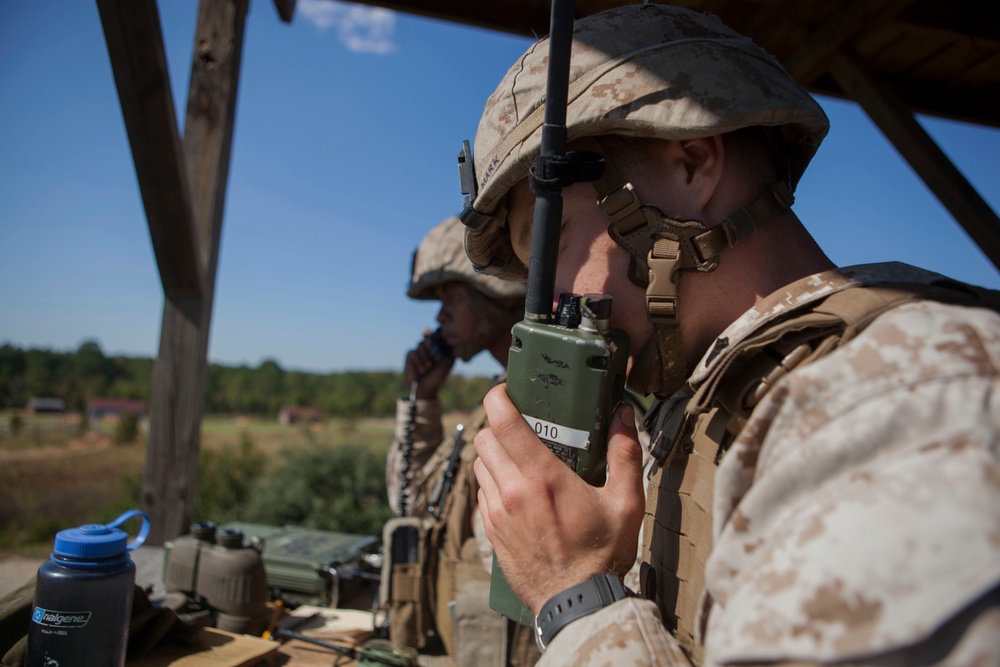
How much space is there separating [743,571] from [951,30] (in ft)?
10.2

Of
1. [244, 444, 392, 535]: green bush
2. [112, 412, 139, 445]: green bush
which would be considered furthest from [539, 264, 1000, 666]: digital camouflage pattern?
[112, 412, 139, 445]: green bush

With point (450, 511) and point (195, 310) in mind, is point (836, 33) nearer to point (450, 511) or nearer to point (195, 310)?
point (450, 511)

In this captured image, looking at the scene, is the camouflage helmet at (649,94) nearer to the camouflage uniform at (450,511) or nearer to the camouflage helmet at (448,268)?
the camouflage uniform at (450,511)

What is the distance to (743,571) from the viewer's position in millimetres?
825

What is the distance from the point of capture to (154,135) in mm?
3027

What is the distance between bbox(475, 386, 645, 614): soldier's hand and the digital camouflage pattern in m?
0.26

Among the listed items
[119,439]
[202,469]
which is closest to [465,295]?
[202,469]

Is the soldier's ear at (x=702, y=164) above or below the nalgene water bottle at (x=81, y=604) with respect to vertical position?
above

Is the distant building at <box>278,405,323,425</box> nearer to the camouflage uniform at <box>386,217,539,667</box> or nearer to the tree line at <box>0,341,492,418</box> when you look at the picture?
the tree line at <box>0,341,492,418</box>

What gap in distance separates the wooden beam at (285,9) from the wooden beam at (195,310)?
8.2 inches

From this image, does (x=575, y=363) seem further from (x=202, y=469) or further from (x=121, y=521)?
(x=202, y=469)

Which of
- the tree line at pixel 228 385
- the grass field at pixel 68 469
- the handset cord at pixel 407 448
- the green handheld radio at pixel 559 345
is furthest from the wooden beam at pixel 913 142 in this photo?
the tree line at pixel 228 385

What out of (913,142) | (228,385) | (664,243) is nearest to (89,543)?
(664,243)

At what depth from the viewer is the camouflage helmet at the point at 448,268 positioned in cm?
380
